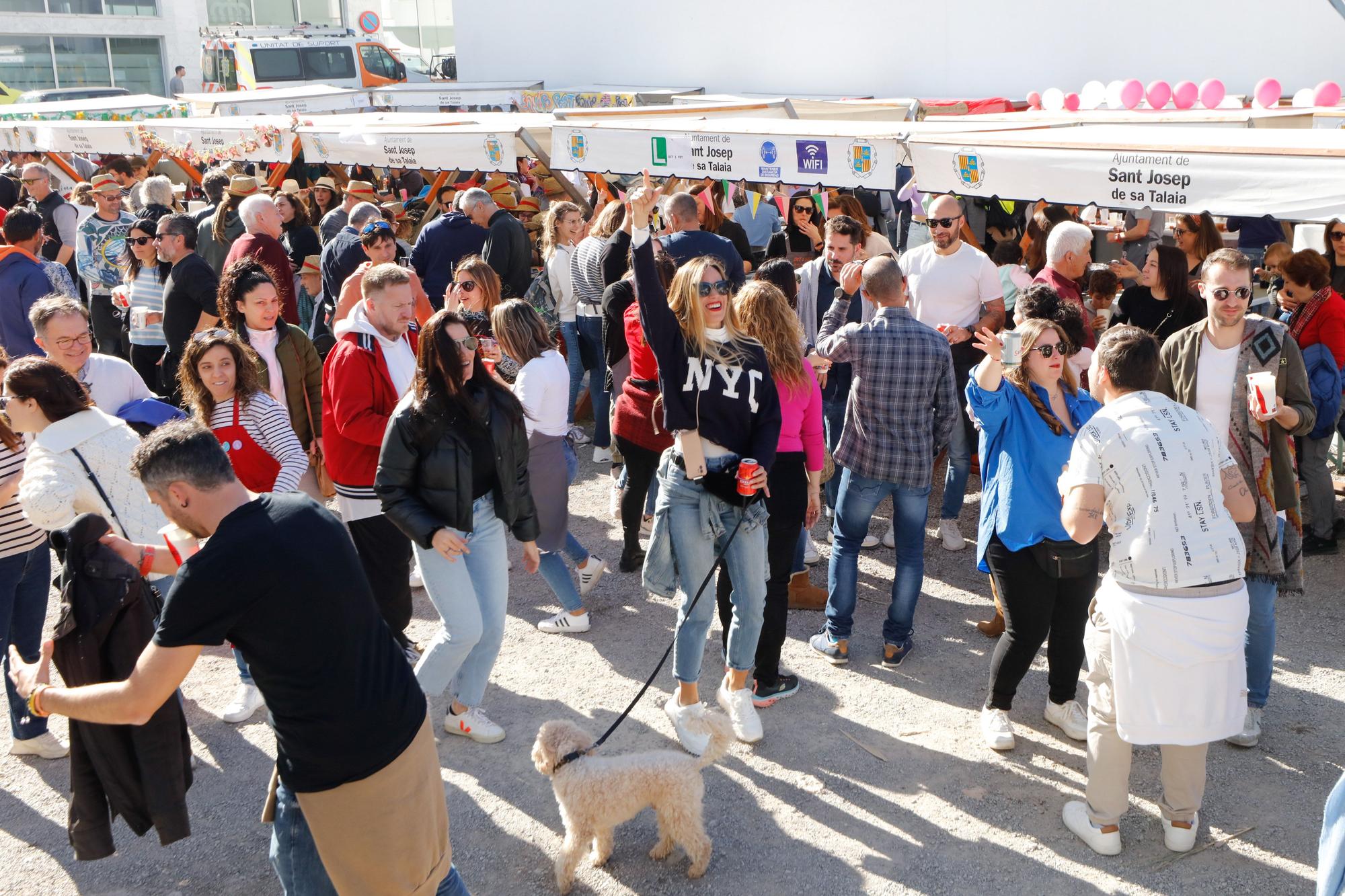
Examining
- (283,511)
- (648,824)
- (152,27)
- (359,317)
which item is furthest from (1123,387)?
(152,27)

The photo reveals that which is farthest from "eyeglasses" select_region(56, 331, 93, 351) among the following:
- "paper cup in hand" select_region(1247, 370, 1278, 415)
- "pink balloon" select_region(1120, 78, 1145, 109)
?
"pink balloon" select_region(1120, 78, 1145, 109)

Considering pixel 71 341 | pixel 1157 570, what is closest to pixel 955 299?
pixel 1157 570

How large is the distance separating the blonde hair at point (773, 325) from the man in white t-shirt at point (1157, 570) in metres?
1.22

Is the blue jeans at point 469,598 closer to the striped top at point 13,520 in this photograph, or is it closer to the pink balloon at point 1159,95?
the striped top at point 13,520

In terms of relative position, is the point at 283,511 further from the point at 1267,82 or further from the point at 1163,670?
the point at 1267,82

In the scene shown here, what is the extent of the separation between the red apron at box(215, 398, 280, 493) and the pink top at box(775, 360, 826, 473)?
1.99 meters

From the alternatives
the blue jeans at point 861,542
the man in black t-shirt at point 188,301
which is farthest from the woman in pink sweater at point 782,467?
the man in black t-shirt at point 188,301

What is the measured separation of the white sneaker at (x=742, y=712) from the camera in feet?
13.4

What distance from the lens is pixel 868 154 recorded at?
21.2 ft

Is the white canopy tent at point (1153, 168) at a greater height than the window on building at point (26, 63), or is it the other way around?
the window on building at point (26, 63)

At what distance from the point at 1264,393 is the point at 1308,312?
1.96 m

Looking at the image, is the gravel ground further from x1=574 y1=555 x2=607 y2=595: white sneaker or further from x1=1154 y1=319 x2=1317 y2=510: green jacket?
x1=1154 y1=319 x2=1317 y2=510: green jacket

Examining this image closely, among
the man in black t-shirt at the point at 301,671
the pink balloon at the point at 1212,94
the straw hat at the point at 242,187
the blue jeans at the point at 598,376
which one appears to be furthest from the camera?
the pink balloon at the point at 1212,94

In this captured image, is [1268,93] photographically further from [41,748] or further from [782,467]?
[41,748]
